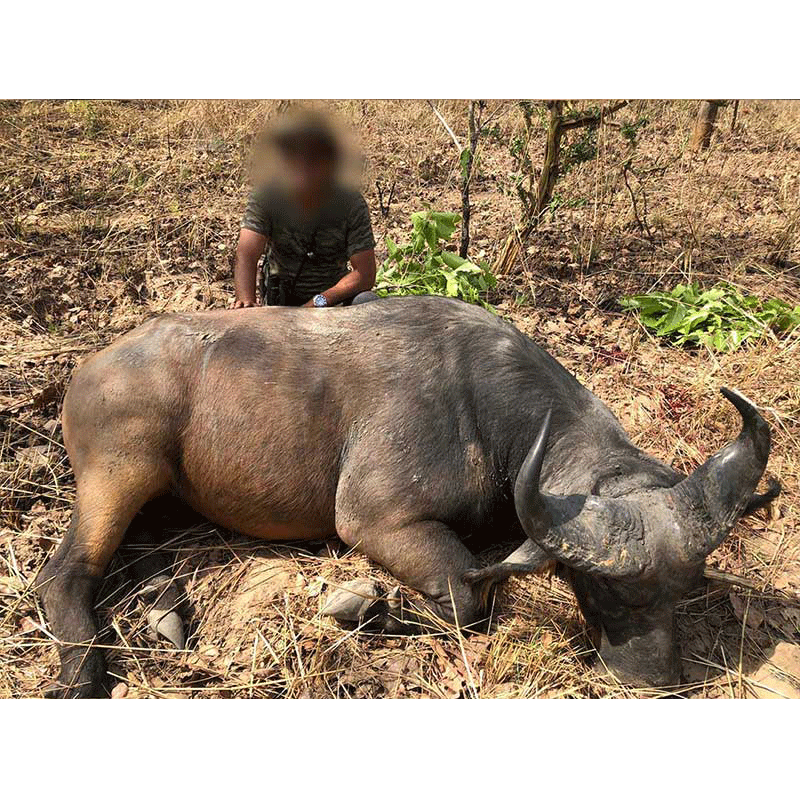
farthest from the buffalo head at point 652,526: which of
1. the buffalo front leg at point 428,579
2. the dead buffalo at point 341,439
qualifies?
the buffalo front leg at point 428,579

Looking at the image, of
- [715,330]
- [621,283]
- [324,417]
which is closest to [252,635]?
[324,417]

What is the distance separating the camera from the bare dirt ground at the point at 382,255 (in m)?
3.51

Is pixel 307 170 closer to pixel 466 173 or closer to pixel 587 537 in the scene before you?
pixel 466 173

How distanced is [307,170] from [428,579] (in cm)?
303

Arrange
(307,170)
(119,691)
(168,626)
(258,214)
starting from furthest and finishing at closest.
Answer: (258,214)
(307,170)
(168,626)
(119,691)

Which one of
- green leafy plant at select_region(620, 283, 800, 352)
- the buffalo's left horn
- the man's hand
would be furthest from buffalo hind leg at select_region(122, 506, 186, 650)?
green leafy plant at select_region(620, 283, 800, 352)

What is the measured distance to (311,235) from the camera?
5445 millimetres

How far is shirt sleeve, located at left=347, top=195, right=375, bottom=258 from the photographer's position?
5.39m

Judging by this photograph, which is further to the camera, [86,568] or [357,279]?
[357,279]

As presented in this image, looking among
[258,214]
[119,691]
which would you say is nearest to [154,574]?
[119,691]

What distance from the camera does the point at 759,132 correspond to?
418 inches

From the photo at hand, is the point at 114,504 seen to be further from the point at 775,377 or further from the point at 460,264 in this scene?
the point at 775,377

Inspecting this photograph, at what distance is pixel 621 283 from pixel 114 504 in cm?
538

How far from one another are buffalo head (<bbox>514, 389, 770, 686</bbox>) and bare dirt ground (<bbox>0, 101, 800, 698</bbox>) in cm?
53
